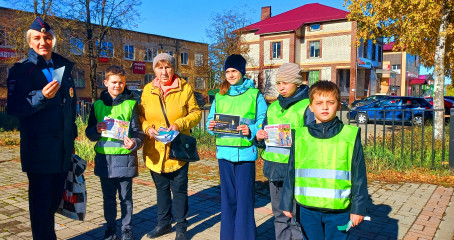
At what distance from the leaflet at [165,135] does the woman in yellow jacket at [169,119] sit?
0.13 meters

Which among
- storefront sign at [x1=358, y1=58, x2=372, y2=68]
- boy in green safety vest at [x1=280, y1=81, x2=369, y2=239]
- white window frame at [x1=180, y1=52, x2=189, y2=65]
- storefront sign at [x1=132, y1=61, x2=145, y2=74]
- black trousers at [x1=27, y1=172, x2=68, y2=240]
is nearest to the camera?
boy in green safety vest at [x1=280, y1=81, x2=369, y2=239]

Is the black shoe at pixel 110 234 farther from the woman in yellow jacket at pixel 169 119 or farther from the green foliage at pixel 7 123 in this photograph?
the green foliage at pixel 7 123

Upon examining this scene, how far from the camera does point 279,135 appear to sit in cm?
328

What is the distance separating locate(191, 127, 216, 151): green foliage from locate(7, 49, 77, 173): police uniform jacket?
282 inches

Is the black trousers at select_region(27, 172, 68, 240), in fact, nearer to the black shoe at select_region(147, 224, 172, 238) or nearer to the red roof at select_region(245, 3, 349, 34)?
the black shoe at select_region(147, 224, 172, 238)

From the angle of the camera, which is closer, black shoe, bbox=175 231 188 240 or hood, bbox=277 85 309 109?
hood, bbox=277 85 309 109

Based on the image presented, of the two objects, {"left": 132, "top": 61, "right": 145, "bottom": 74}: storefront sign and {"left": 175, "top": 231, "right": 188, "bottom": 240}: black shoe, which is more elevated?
{"left": 132, "top": 61, "right": 145, "bottom": 74}: storefront sign

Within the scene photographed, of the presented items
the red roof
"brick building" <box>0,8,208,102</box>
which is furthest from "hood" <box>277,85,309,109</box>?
the red roof

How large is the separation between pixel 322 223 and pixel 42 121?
8.12 ft

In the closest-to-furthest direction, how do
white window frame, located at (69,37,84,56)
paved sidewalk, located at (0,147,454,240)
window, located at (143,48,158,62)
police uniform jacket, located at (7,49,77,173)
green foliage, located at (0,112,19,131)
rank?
police uniform jacket, located at (7,49,77,173) < paved sidewalk, located at (0,147,454,240) < green foliage, located at (0,112,19,131) < white window frame, located at (69,37,84,56) < window, located at (143,48,158,62)

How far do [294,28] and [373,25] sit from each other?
2554 cm

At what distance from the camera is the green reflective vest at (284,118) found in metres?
3.30

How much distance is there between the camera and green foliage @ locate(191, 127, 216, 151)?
10.4 meters

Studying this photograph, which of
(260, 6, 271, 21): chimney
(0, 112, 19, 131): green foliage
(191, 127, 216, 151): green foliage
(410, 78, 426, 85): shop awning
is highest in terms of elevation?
(260, 6, 271, 21): chimney
